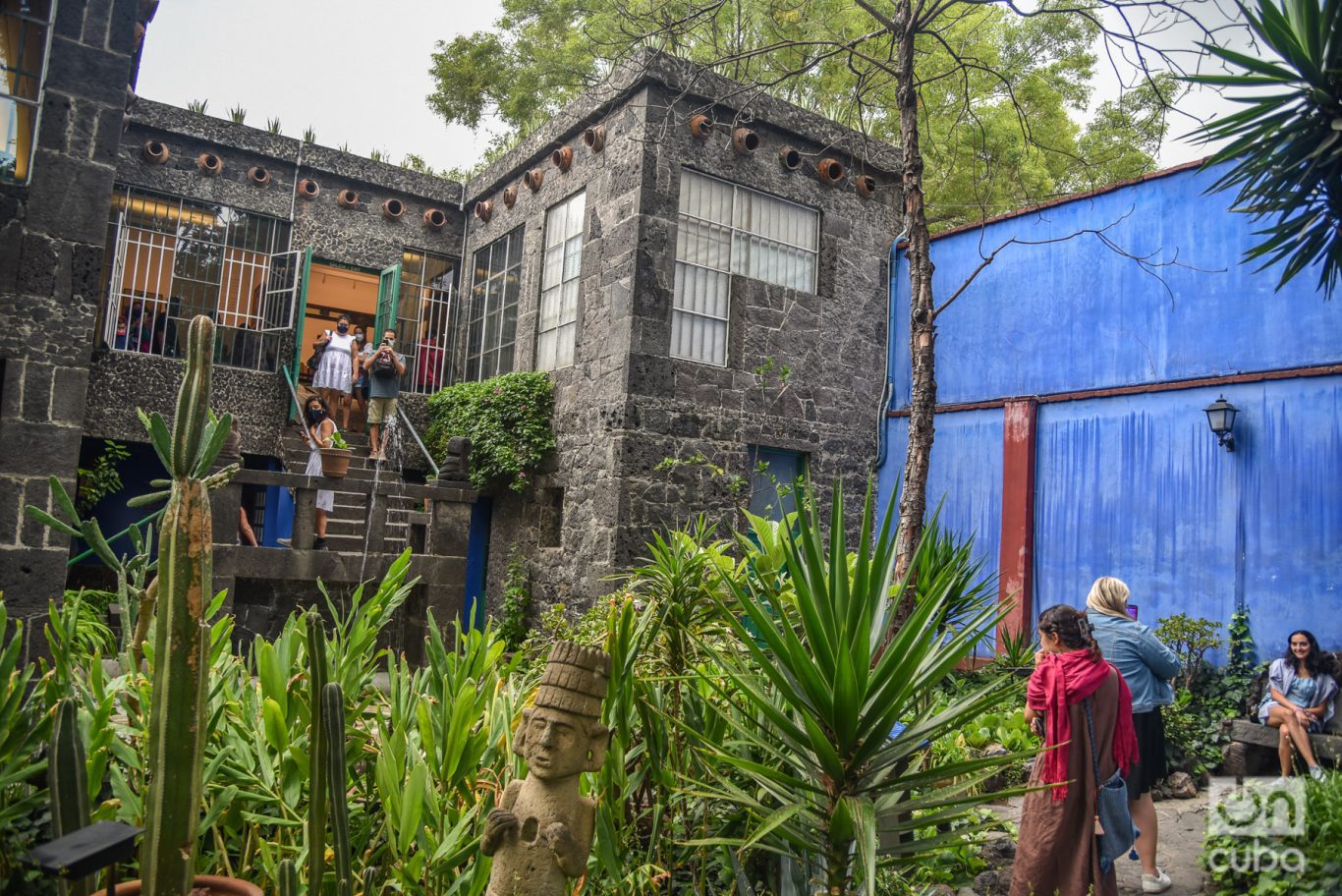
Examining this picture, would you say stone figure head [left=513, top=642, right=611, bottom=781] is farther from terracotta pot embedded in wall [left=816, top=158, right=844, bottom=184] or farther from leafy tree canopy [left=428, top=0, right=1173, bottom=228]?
leafy tree canopy [left=428, top=0, right=1173, bottom=228]

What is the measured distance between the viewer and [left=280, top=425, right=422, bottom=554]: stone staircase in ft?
30.6

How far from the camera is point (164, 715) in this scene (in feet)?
7.28

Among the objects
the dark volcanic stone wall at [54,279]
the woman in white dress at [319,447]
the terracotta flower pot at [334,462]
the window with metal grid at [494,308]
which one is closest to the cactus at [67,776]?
the dark volcanic stone wall at [54,279]

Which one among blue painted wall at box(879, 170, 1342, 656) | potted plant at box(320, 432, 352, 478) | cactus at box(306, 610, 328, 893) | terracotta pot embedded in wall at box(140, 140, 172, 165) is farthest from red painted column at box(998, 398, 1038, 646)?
terracotta pot embedded in wall at box(140, 140, 172, 165)

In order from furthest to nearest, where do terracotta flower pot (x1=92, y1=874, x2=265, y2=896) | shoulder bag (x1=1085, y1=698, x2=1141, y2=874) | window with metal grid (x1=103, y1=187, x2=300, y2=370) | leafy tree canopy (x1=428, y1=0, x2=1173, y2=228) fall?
leafy tree canopy (x1=428, y1=0, x2=1173, y2=228), window with metal grid (x1=103, y1=187, x2=300, y2=370), shoulder bag (x1=1085, y1=698, x2=1141, y2=874), terracotta flower pot (x1=92, y1=874, x2=265, y2=896)

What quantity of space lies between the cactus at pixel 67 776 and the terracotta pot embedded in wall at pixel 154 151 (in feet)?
35.2

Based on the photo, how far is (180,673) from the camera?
2.24 meters

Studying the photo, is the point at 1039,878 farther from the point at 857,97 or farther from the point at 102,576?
the point at 102,576

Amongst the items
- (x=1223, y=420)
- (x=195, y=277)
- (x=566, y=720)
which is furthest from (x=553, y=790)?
(x=195, y=277)

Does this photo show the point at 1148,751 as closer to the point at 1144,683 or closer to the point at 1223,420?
the point at 1144,683

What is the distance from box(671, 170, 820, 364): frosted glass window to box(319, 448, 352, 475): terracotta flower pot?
3.43m

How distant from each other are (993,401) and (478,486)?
568 cm

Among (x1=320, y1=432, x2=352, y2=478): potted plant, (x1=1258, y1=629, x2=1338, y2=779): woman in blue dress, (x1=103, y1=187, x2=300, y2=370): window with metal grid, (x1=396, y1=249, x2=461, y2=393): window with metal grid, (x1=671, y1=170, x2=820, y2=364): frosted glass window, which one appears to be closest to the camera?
(x1=1258, y1=629, x2=1338, y2=779): woman in blue dress

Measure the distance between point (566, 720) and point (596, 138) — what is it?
27.8ft
